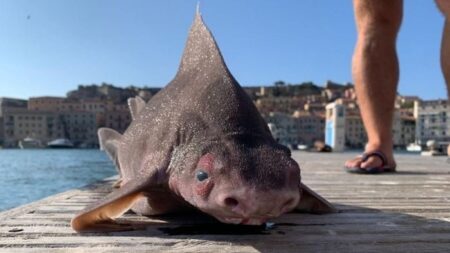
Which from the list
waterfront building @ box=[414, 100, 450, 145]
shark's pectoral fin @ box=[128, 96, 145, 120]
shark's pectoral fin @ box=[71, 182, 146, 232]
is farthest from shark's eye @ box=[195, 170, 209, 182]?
waterfront building @ box=[414, 100, 450, 145]

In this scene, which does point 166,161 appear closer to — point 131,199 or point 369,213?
point 131,199

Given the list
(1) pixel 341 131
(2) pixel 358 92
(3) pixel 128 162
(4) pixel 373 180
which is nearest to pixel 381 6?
(2) pixel 358 92

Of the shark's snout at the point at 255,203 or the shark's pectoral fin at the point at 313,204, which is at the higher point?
the shark's snout at the point at 255,203

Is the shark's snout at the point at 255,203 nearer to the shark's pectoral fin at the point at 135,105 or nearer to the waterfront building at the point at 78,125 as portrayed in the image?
the shark's pectoral fin at the point at 135,105

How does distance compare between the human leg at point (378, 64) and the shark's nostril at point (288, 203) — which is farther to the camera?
the human leg at point (378, 64)

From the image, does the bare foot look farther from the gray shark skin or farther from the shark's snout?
the shark's snout

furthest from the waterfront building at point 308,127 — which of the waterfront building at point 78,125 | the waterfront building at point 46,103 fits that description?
the waterfront building at point 46,103
